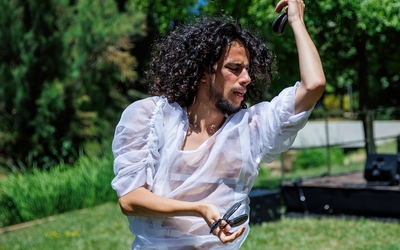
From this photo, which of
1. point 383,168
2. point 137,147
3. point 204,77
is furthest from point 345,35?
point 137,147

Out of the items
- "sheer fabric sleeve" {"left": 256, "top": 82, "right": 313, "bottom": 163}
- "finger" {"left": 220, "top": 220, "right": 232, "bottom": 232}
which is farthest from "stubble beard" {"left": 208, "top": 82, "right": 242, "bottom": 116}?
"finger" {"left": 220, "top": 220, "right": 232, "bottom": 232}

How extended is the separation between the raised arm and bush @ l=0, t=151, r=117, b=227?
24.0 feet

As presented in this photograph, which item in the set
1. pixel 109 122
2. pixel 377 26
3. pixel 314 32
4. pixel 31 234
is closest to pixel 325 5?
pixel 377 26

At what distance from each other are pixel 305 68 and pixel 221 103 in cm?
33

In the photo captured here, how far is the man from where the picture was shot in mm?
2041

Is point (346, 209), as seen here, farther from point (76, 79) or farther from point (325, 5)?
point (76, 79)

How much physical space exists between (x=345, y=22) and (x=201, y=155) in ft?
22.7

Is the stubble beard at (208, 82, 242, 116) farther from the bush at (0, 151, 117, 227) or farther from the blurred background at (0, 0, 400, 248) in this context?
the bush at (0, 151, 117, 227)

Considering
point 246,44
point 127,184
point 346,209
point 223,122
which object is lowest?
point 346,209

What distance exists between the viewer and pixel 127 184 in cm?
207

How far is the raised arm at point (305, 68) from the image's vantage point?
197 cm

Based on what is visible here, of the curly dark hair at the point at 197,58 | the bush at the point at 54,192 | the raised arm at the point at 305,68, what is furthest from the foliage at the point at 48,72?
the raised arm at the point at 305,68

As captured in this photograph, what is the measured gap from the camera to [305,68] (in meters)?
2.00

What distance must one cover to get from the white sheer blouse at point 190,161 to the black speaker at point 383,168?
5.91m
